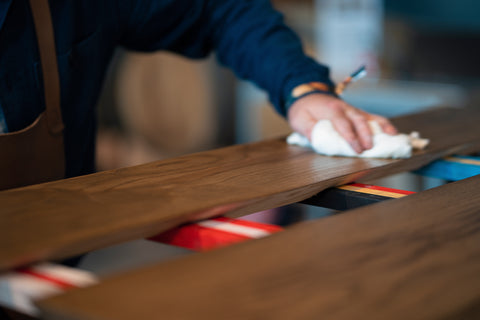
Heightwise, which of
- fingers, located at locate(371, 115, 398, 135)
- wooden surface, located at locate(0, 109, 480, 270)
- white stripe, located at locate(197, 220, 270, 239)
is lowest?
white stripe, located at locate(197, 220, 270, 239)

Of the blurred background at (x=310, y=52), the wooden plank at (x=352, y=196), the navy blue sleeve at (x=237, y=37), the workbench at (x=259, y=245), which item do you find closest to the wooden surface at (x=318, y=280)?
the workbench at (x=259, y=245)

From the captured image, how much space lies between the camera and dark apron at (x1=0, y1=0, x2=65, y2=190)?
777mm

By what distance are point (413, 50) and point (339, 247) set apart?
3048 mm

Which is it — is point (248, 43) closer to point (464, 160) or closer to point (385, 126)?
point (385, 126)

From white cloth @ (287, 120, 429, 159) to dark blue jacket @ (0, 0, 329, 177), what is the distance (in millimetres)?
161

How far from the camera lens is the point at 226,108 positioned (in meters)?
3.61

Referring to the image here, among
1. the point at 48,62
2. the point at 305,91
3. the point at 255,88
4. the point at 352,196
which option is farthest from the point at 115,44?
the point at 255,88

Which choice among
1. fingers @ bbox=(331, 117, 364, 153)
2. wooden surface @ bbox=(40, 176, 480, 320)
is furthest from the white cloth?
wooden surface @ bbox=(40, 176, 480, 320)

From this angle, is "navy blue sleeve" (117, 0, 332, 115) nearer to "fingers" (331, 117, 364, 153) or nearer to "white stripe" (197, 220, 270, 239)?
"fingers" (331, 117, 364, 153)

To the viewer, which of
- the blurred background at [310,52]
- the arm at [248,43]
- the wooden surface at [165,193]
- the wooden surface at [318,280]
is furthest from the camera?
the blurred background at [310,52]

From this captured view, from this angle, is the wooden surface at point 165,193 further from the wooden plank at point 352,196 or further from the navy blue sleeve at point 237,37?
the navy blue sleeve at point 237,37

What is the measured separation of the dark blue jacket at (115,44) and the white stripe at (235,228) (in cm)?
44

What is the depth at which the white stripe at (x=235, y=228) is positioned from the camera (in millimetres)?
534

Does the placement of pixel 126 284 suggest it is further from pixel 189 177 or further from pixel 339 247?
pixel 189 177
